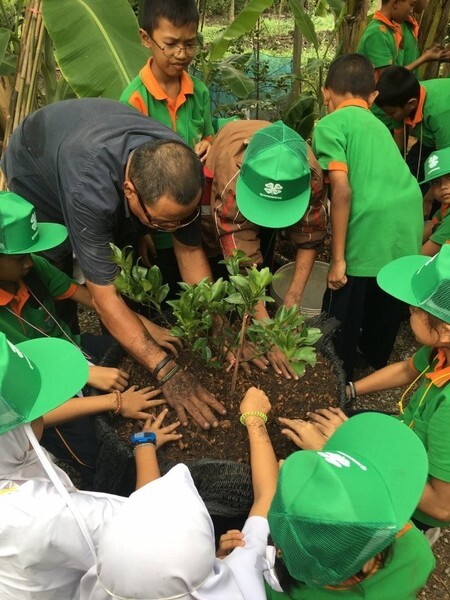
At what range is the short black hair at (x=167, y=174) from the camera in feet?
4.48

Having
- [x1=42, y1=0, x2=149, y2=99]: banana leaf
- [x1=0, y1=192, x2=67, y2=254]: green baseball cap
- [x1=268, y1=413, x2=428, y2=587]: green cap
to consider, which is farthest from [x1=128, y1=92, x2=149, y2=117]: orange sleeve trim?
[x1=268, y1=413, x2=428, y2=587]: green cap

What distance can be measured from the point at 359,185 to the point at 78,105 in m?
1.12

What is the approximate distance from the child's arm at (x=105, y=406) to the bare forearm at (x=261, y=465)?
31 centimetres

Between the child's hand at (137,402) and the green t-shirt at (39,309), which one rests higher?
the green t-shirt at (39,309)

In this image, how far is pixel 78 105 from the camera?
174 centimetres

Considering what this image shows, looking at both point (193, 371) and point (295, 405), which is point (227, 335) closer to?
point (193, 371)

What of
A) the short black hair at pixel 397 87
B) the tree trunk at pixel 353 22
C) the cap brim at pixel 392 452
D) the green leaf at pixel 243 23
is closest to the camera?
the cap brim at pixel 392 452

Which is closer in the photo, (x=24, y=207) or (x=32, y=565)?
(x=32, y=565)

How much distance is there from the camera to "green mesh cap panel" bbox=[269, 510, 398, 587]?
0.80m

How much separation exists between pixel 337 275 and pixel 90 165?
3.67 feet

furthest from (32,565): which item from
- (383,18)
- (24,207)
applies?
(383,18)

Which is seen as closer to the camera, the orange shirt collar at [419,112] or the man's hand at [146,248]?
the man's hand at [146,248]

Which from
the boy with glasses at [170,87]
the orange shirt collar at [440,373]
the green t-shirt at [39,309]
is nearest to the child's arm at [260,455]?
the orange shirt collar at [440,373]

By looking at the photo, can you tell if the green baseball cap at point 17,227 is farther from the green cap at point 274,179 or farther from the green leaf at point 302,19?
the green leaf at point 302,19
